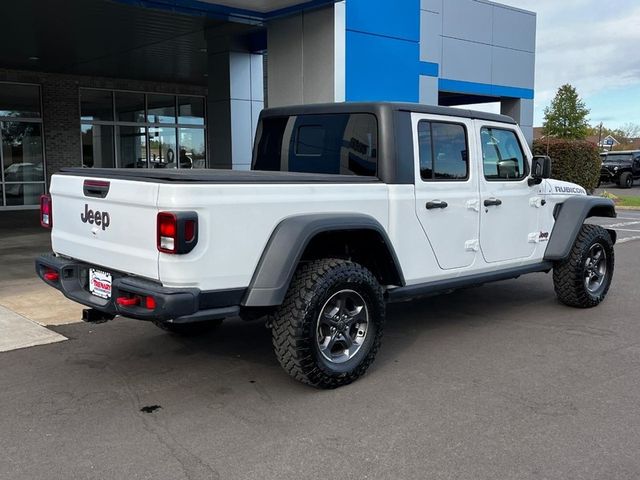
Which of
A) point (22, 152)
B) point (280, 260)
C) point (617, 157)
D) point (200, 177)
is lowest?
point (280, 260)

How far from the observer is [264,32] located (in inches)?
448

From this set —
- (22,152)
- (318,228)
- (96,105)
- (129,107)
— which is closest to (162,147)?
(129,107)

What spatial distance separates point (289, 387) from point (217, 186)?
5.11 feet

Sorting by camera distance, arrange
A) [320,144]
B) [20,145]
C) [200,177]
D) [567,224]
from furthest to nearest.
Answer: [20,145], [567,224], [320,144], [200,177]

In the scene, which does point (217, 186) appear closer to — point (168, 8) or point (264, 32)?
point (168, 8)

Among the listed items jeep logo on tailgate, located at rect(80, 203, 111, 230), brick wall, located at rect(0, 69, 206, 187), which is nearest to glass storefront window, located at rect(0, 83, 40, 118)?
brick wall, located at rect(0, 69, 206, 187)

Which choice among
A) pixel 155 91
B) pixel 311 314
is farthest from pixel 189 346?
pixel 155 91

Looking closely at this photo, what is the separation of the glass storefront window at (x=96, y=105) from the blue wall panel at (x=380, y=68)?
12.7 metres

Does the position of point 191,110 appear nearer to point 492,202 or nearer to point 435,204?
point 492,202

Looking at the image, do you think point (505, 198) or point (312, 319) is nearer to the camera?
point (312, 319)

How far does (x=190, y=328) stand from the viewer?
5.54m

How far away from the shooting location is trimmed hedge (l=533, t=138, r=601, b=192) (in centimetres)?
2175

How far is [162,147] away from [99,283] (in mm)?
17608

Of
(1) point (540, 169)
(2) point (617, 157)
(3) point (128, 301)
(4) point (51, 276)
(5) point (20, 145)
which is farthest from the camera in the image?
(2) point (617, 157)
